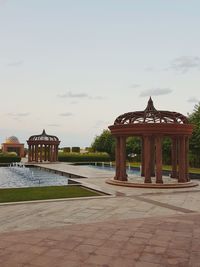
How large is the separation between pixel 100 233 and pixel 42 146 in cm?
3629

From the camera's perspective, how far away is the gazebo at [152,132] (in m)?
17.2

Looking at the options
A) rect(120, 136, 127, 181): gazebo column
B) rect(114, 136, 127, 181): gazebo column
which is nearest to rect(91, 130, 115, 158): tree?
rect(114, 136, 127, 181): gazebo column

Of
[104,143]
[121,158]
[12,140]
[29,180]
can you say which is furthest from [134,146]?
[12,140]

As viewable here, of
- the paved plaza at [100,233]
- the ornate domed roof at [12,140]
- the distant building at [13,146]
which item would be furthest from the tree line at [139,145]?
the ornate domed roof at [12,140]

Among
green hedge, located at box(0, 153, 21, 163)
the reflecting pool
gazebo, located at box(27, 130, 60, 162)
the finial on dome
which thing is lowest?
the reflecting pool

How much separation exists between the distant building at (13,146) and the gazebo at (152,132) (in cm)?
5484

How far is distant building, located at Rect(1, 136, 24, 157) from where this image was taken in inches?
2736

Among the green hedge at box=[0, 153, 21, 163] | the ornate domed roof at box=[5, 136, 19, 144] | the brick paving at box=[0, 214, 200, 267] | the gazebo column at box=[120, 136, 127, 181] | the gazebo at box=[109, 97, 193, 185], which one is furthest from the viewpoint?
the ornate domed roof at box=[5, 136, 19, 144]

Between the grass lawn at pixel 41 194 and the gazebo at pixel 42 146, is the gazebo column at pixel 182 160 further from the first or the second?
the gazebo at pixel 42 146

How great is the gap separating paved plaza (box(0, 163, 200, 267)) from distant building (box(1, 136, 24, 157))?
60132 millimetres

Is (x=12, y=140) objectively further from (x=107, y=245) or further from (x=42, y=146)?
(x=107, y=245)

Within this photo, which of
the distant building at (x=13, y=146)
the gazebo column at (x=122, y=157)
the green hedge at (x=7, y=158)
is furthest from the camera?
the distant building at (x=13, y=146)

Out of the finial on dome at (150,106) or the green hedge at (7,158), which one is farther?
the green hedge at (7,158)

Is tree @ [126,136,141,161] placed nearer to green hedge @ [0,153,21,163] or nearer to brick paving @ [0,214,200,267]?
green hedge @ [0,153,21,163]
